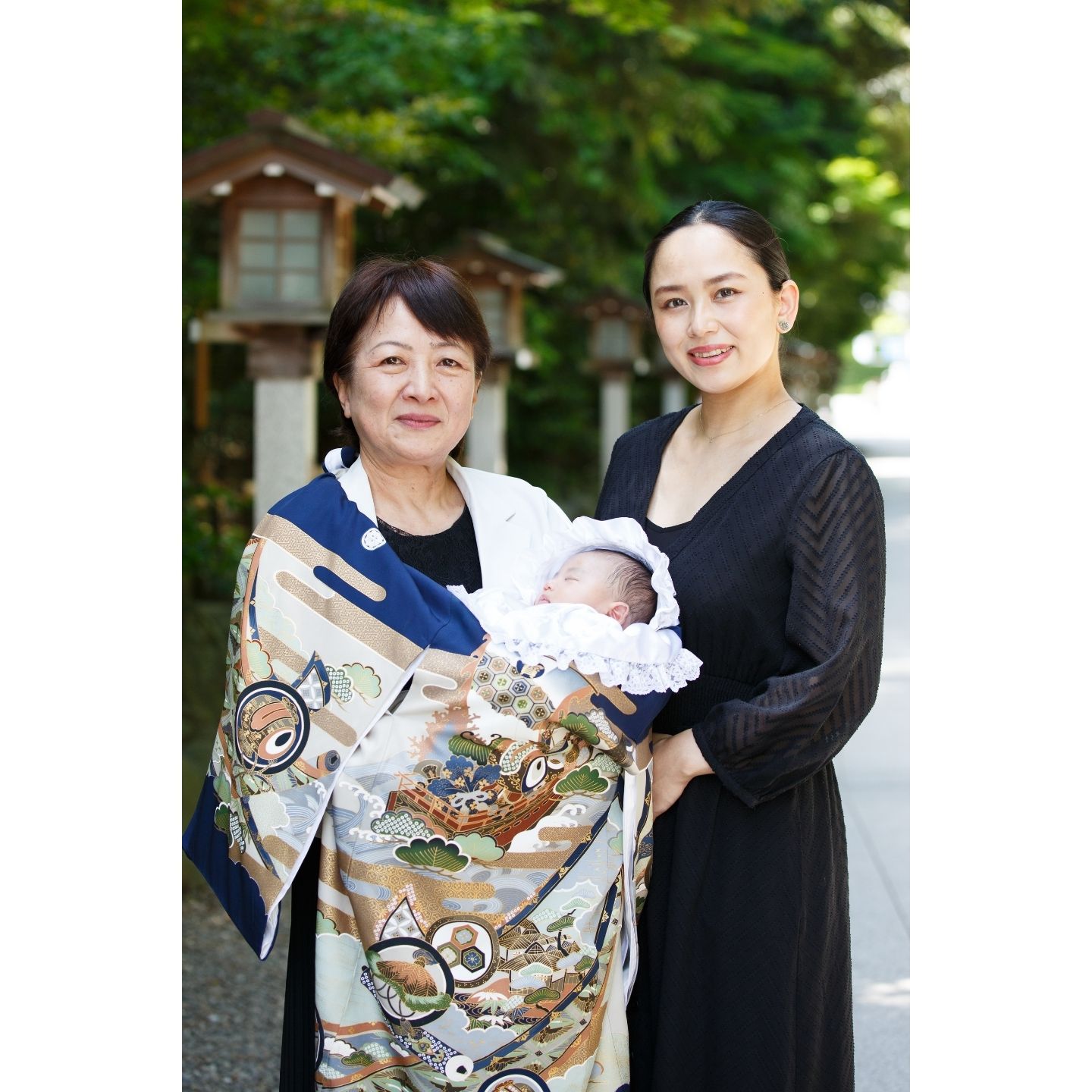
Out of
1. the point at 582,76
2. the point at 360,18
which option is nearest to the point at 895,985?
the point at 360,18

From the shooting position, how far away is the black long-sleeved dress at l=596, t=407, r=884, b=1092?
2.08m

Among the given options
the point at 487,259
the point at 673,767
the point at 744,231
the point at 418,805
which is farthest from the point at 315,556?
the point at 487,259

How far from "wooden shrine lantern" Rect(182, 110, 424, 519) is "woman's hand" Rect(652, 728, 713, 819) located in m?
3.17

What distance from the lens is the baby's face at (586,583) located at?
211 cm

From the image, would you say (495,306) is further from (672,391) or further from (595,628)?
(595,628)

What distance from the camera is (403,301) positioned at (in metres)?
2.16

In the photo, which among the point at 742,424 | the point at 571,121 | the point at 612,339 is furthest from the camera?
the point at 612,339

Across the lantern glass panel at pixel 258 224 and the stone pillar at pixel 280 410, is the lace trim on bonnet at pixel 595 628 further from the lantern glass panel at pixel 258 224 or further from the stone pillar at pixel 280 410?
the lantern glass panel at pixel 258 224

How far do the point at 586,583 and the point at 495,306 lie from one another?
591 centimetres

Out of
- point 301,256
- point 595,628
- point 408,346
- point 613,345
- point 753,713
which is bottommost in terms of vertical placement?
point 753,713

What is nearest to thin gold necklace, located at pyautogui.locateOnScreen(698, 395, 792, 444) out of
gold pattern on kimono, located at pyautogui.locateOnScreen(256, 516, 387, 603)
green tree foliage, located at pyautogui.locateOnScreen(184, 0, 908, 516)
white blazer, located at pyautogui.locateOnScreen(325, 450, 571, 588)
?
white blazer, located at pyautogui.locateOnScreen(325, 450, 571, 588)

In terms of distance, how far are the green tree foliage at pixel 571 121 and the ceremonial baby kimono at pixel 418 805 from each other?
160 inches

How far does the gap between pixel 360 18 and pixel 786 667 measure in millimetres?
7123

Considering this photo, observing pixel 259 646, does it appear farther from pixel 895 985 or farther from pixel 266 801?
pixel 895 985
